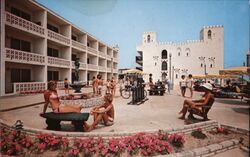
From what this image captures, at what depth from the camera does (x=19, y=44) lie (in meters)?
14.7

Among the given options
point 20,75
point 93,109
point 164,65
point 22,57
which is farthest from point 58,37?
point 164,65

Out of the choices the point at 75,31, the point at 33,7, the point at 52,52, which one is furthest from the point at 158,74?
the point at 33,7

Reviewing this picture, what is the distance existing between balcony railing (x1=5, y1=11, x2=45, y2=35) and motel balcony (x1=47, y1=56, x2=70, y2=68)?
3.02m

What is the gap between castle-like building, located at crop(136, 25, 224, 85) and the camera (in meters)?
45.3

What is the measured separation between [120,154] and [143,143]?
0.60m

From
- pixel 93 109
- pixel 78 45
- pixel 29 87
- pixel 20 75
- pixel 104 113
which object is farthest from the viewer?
pixel 78 45

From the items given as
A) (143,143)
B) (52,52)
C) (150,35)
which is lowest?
(143,143)

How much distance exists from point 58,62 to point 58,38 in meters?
2.98

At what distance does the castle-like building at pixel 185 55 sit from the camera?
149ft

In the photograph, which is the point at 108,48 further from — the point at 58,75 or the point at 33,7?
the point at 33,7

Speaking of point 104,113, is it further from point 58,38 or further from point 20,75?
point 58,38

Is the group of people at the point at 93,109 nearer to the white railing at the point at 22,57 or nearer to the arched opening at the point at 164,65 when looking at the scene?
the white railing at the point at 22,57

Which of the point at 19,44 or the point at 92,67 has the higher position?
the point at 19,44

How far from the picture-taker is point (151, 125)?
5.01 m
